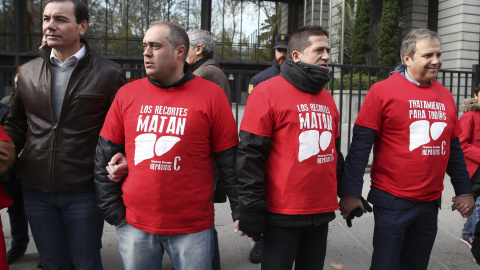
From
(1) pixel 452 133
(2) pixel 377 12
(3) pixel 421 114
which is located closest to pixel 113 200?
(3) pixel 421 114

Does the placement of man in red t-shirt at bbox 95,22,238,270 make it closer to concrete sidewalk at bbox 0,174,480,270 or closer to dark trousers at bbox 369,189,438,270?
dark trousers at bbox 369,189,438,270

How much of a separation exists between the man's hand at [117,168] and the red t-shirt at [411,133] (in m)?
1.58

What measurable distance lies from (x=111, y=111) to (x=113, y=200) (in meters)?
0.50

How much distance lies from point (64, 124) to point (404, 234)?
2.36 meters

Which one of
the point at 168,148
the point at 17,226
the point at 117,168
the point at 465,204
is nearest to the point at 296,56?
the point at 168,148

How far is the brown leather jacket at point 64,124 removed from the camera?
2.49 metres

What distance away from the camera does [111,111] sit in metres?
2.30

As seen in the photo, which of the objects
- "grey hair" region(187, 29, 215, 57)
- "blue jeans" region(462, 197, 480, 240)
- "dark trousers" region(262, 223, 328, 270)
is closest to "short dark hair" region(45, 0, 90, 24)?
"grey hair" region(187, 29, 215, 57)

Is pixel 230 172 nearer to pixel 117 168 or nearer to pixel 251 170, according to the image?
pixel 251 170

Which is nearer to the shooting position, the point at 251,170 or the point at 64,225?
the point at 251,170

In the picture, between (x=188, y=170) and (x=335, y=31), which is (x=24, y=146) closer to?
(x=188, y=170)

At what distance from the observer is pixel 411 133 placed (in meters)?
2.70

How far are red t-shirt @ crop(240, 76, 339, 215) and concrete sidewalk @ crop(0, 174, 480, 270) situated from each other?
5.51 feet

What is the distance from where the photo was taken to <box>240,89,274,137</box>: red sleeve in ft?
7.51
